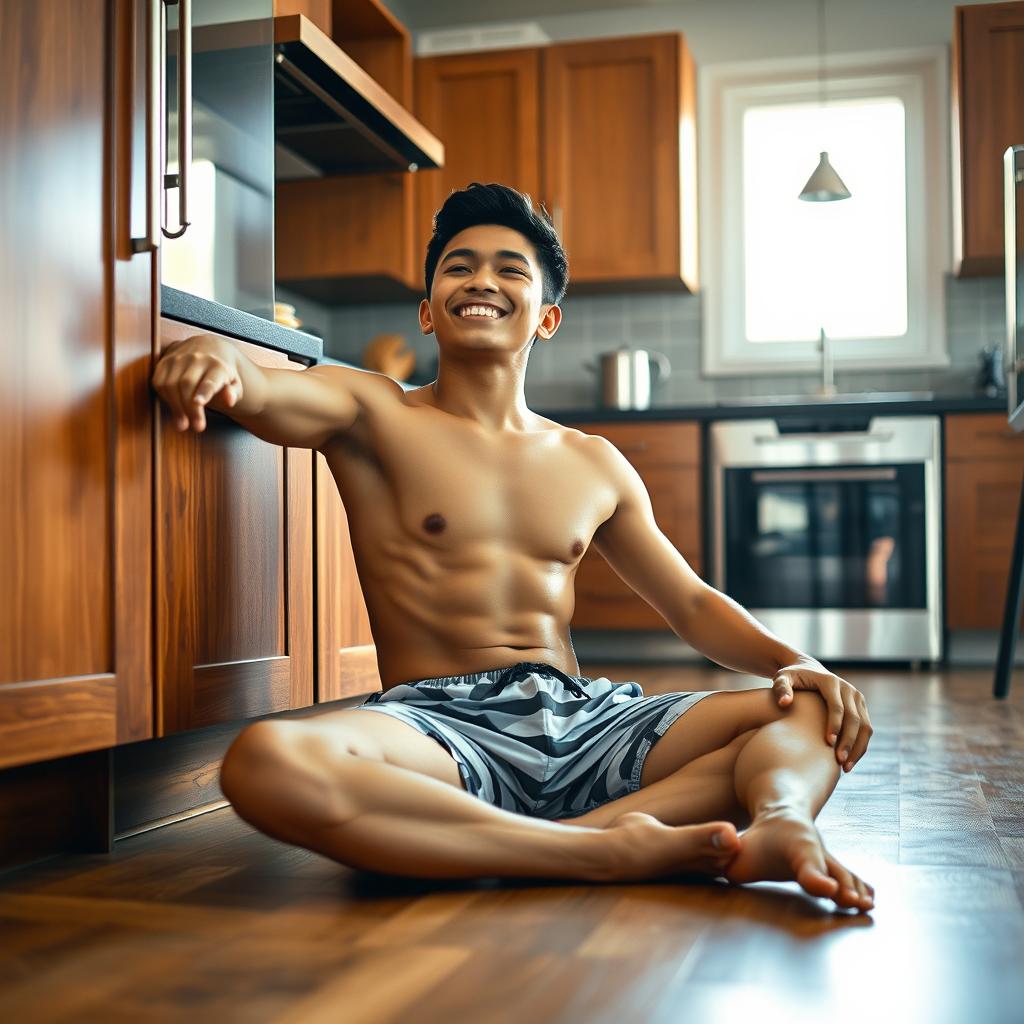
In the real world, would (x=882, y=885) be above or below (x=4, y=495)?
below

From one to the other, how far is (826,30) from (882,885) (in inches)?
175

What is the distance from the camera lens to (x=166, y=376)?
1.51 metres

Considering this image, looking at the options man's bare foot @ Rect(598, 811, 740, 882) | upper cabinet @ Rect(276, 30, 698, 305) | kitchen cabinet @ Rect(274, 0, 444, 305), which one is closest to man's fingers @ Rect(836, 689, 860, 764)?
man's bare foot @ Rect(598, 811, 740, 882)

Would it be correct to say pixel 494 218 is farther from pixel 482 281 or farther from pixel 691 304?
pixel 691 304

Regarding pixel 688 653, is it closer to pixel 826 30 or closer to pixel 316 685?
pixel 826 30

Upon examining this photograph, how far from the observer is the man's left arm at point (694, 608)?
1498mm

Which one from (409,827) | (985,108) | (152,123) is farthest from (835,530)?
(409,827)

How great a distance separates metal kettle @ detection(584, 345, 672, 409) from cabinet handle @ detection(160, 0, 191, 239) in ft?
10.6

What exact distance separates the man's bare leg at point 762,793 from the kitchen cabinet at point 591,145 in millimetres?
3495

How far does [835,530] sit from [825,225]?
4.83 ft

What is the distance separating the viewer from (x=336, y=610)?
216 centimetres

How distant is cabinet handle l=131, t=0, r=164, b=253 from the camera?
1.53 meters

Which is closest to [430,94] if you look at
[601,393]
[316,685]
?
[601,393]

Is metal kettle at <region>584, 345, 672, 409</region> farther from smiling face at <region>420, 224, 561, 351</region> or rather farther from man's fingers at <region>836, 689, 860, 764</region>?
man's fingers at <region>836, 689, 860, 764</region>
